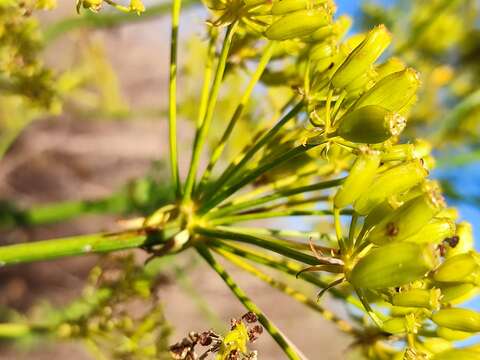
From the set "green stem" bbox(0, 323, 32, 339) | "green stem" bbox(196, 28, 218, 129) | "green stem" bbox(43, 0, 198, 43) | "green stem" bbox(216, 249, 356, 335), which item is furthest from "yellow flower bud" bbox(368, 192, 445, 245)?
"green stem" bbox(43, 0, 198, 43)

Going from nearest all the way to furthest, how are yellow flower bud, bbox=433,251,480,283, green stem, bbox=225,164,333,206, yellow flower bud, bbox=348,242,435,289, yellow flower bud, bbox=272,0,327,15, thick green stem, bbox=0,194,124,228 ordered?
yellow flower bud, bbox=348,242,435,289
yellow flower bud, bbox=433,251,480,283
yellow flower bud, bbox=272,0,327,15
green stem, bbox=225,164,333,206
thick green stem, bbox=0,194,124,228

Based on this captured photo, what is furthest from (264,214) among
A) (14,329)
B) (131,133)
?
(131,133)

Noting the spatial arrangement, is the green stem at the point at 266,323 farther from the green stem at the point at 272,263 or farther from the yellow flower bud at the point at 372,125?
the yellow flower bud at the point at 372,125

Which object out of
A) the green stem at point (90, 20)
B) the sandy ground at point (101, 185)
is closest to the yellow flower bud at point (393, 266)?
the green stem at point (90, 20)

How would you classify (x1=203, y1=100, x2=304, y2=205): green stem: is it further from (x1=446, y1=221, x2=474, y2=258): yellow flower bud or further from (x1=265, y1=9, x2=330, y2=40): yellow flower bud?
(x1=446, y1=221, x2=474, y2=258): yellow flower bud

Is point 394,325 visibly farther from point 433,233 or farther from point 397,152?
point 397,152

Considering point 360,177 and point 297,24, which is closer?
point 360,177
